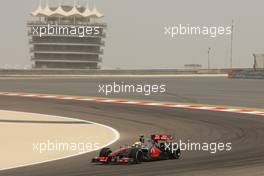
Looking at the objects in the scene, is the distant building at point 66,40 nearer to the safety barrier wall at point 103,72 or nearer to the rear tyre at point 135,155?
the safety barrier wall at point 103,72

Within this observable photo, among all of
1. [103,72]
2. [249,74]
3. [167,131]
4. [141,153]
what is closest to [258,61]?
[249,74]

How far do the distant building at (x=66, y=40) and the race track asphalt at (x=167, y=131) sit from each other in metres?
120

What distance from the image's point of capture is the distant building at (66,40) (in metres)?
161

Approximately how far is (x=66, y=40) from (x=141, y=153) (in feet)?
495

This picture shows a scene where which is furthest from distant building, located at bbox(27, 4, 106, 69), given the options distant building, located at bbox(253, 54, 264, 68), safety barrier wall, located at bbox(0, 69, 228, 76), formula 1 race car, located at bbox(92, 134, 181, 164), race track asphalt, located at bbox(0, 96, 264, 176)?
formula 1 race car, located at bbox(92, 134, 181, 164)

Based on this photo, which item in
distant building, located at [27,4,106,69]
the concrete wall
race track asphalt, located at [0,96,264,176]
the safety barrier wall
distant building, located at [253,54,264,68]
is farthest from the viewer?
distant building, located at [27,4,106,69]

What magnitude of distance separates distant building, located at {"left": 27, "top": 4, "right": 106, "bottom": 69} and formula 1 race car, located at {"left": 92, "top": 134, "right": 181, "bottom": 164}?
144 m

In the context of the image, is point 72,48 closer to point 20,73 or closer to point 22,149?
point 20,73

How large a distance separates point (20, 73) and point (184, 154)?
91073 millimetres

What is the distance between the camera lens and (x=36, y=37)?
16512 cm

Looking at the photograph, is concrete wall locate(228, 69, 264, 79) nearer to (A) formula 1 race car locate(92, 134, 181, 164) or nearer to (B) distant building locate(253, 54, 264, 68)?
(B) distant building locate(253, 54, 264, 68)

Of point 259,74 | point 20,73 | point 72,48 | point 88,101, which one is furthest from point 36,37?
point 88,101

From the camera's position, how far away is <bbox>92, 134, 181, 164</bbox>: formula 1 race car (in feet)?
47.4

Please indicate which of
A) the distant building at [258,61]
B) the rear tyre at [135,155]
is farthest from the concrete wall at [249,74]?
the rear tyre at [135,155]
